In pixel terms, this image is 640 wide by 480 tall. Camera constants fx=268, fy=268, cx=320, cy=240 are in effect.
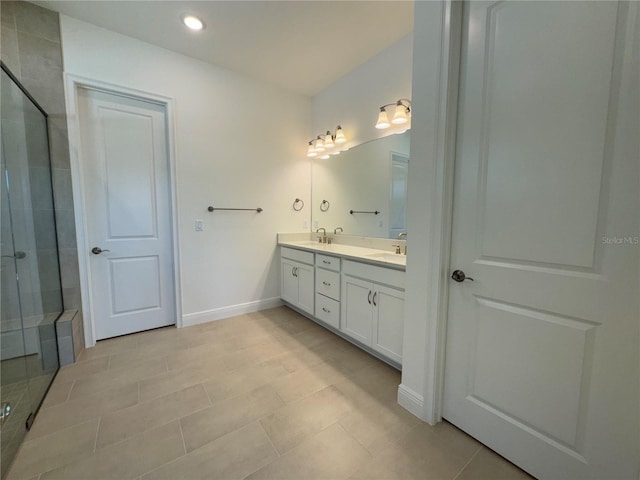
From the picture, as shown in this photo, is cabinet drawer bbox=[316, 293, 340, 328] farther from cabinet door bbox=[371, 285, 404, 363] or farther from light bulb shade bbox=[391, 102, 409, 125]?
light bulb shade bbox=[391, 102, 409, 125]

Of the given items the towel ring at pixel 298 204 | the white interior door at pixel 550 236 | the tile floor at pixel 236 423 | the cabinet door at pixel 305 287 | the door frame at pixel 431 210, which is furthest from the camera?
the towel ring at pixel 298 204

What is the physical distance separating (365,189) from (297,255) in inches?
40.8

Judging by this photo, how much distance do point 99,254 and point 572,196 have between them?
330 cm

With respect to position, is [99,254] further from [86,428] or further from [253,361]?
[253,361]

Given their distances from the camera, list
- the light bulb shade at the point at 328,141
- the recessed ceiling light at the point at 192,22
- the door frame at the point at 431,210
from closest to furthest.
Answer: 1. the door frame at the point at 431,210
2. the recessed ceiling light at the point at 192,22
3. the light bulb shade at the point at 328,141

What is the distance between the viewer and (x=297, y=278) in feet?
9.89

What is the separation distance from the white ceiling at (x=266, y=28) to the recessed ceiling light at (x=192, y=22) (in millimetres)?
46

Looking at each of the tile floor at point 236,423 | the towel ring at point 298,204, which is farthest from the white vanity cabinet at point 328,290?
the towel ring at point 298,204

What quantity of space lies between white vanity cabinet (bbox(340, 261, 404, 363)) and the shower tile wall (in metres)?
2.20

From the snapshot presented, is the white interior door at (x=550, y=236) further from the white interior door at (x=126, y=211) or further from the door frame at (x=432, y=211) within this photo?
the white interior door at (x=126, y=211)

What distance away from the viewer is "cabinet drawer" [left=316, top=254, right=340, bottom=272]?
2.42 metres

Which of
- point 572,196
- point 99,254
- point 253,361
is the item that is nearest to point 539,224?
point 572,196

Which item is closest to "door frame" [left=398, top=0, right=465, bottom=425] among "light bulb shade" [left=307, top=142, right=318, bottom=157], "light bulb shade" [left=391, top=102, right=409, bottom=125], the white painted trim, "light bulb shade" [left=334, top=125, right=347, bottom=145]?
the white painted trim

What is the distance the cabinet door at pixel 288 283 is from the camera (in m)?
3.07
